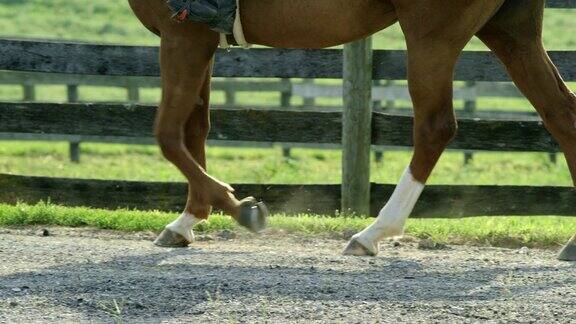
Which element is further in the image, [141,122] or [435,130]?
[141,122]

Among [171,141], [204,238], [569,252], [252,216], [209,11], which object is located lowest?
[204,238]

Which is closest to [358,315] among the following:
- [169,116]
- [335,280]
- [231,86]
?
[335,280]

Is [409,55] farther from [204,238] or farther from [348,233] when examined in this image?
[204,238]

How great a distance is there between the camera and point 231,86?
20.9 meters

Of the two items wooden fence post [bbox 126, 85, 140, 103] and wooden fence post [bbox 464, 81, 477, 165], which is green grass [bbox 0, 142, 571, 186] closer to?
wooden fence post [bbox 464, 81, 477, 165]

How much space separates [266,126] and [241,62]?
0.56 metres

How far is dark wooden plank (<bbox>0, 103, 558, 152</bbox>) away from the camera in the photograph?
29.5 feet

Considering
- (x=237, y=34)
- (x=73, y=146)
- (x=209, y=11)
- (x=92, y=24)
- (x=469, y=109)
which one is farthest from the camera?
(x=92, y=24)

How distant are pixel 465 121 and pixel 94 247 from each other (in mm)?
3362

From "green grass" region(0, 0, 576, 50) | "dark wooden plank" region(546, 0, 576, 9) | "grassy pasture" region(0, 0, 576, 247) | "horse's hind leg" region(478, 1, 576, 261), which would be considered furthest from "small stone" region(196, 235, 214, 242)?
"green grass" region(0, 0, 576, 50)

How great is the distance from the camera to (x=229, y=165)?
17.7 metres

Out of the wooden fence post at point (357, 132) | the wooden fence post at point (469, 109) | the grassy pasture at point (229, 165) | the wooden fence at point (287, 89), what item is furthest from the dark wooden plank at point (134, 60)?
the wooden fence post at point (469, 109)

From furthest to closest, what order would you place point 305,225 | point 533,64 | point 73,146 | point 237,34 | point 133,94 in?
1. point 133,94
2. point 73,146
3. point 305,225
4. point 533,64
5. point 237,34

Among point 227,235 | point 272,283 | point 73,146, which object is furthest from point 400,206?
point 73,146
